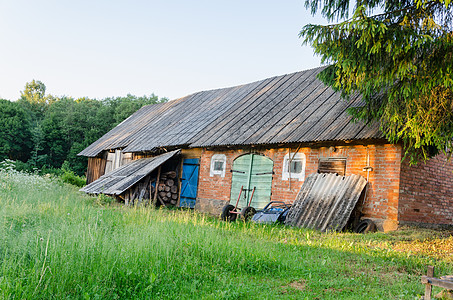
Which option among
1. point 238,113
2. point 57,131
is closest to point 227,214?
point 238,113

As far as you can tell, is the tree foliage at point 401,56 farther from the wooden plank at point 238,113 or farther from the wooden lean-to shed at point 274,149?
the wooden plank at point 238,113

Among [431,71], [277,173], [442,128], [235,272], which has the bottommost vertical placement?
[235,272]

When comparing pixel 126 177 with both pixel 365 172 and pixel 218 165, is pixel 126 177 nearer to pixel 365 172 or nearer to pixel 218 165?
pixel 218 165

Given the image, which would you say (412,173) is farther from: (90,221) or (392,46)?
(90,221)

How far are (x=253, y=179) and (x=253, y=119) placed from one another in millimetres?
2750

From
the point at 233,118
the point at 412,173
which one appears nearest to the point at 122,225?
the point at 412,173

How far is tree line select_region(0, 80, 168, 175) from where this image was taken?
38.8 m

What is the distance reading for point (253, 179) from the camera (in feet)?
44.9

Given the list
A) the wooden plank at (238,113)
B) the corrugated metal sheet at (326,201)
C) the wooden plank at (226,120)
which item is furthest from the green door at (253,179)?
the corrugated metal sheet at (326,201)

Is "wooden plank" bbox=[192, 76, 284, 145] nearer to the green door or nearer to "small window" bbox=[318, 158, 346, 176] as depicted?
the green door

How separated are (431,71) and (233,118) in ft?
32.7

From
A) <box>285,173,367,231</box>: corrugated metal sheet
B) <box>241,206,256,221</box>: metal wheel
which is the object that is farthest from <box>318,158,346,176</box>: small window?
<box>241,206,256,221</box>: metal wheel

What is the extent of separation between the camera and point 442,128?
7668 mm

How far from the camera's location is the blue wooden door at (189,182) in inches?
648
